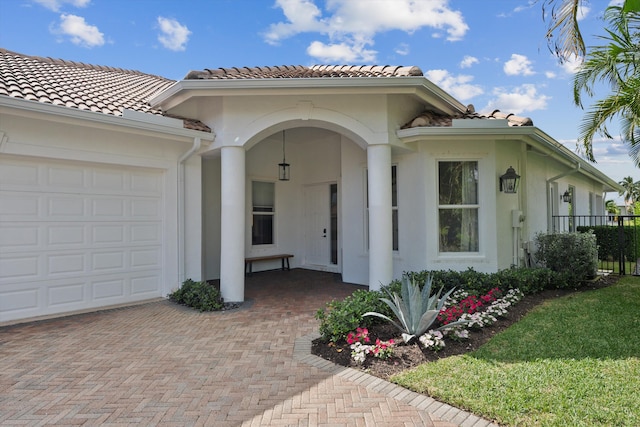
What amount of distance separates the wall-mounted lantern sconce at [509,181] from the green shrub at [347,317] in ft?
13.5

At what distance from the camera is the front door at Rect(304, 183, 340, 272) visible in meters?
10.3

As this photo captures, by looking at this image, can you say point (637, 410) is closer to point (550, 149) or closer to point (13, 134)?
point (550, 149)

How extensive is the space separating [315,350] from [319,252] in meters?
6.44

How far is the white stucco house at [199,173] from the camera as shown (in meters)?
5.67

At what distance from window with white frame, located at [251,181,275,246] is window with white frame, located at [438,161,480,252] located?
17.6 ft

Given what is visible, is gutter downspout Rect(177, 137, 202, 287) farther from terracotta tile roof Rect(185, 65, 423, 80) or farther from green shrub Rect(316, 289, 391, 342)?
green shrub Rect(316, 289, 391, 342)

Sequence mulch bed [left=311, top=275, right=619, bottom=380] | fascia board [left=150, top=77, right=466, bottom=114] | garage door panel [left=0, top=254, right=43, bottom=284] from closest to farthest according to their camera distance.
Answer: mulch bed [left=311, top=275, right=619, bottom=380] < garage door panel [left=0, top=254, right=43, bottom=284] < fascia board [left=150, top=77, right=466, bottom=114]

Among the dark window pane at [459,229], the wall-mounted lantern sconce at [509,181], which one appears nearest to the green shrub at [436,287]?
the dark window pane at [459,229]

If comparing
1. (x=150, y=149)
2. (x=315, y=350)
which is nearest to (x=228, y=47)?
(x=150, y=149)

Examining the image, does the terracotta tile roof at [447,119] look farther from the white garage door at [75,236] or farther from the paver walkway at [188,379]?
the white garage door at [75,236]

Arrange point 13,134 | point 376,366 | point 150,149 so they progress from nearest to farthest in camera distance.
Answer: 1. point 376,366
2. point 13,134
3. point 150,149

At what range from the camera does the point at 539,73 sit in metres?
7.91

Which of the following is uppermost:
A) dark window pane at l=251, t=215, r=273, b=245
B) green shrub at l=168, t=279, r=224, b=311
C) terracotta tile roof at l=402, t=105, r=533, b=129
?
terracotta tile roof at l=402, t=105, r=533, b=129

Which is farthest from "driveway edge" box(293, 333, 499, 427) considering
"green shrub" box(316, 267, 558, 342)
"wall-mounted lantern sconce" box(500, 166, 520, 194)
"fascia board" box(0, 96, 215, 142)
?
"wall-mounted lantern sconce" box(500, 166, 520, 194)
